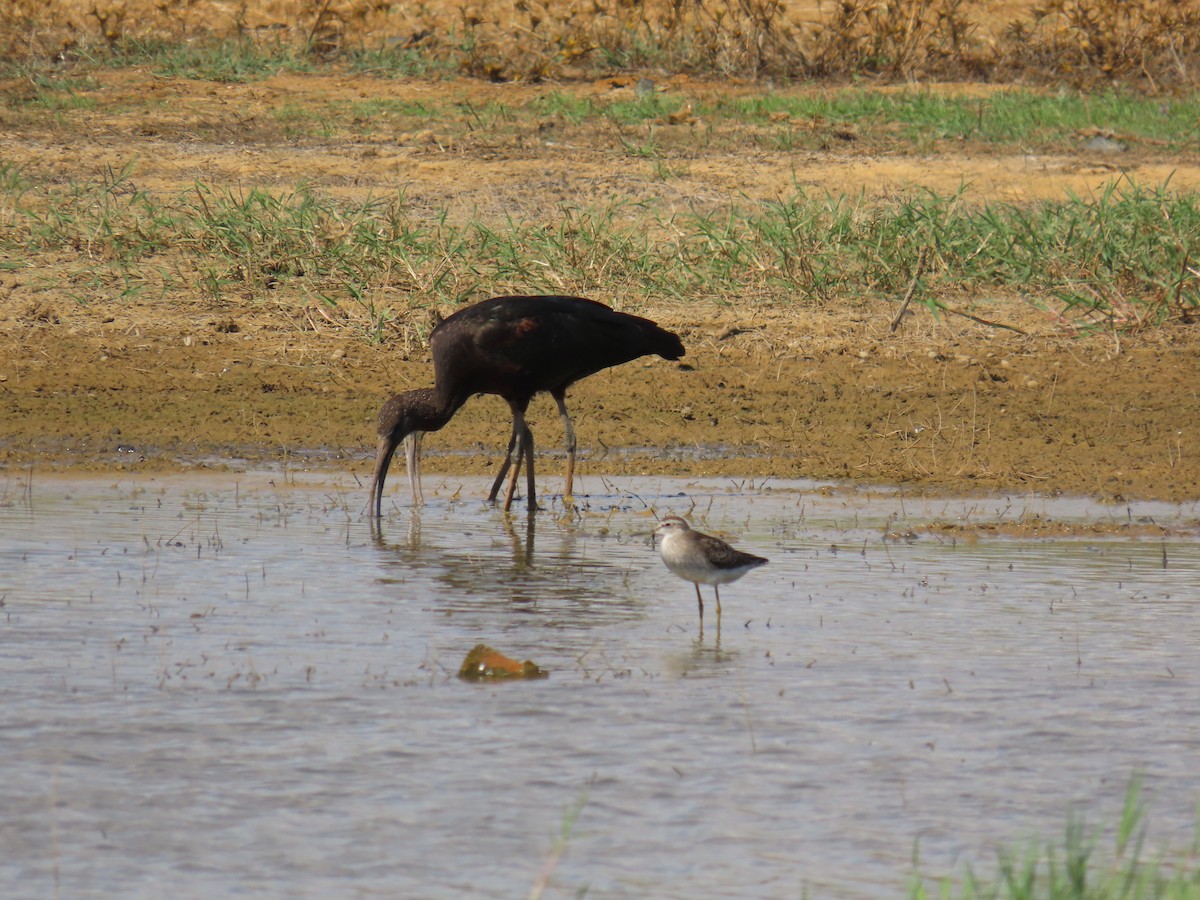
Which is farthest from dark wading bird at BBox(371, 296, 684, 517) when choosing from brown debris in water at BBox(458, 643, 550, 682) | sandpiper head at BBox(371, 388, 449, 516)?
brown debris in water at BBox(458, 643, 550, 682)

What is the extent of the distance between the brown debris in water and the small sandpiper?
69cm

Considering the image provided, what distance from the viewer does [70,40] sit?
18.8 metres

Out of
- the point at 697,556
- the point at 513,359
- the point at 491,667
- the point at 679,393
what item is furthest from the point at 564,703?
the point at 679,393

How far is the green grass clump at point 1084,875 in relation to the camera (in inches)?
133

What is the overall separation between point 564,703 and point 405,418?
12.1ft

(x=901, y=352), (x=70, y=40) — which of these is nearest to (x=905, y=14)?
(x=70, y=40)

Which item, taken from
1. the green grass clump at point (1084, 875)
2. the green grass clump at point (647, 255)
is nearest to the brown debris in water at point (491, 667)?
the green grass clump at point (1084, 875)

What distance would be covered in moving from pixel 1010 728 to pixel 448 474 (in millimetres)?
4727

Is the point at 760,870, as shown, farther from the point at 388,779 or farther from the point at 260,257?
the point at 260,257

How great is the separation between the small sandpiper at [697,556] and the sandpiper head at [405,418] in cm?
271

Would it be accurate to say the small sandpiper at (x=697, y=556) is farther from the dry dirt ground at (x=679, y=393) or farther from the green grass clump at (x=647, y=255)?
the green grass clump at (x=647, y=255)

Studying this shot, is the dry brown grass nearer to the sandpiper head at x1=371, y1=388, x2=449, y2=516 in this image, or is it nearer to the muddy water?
the sandpiper head at x1=371, y1=388, x2=449, y2=516

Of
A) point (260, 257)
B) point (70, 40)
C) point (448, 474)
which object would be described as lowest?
point (448, 474)

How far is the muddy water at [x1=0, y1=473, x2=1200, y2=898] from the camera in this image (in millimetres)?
3953
